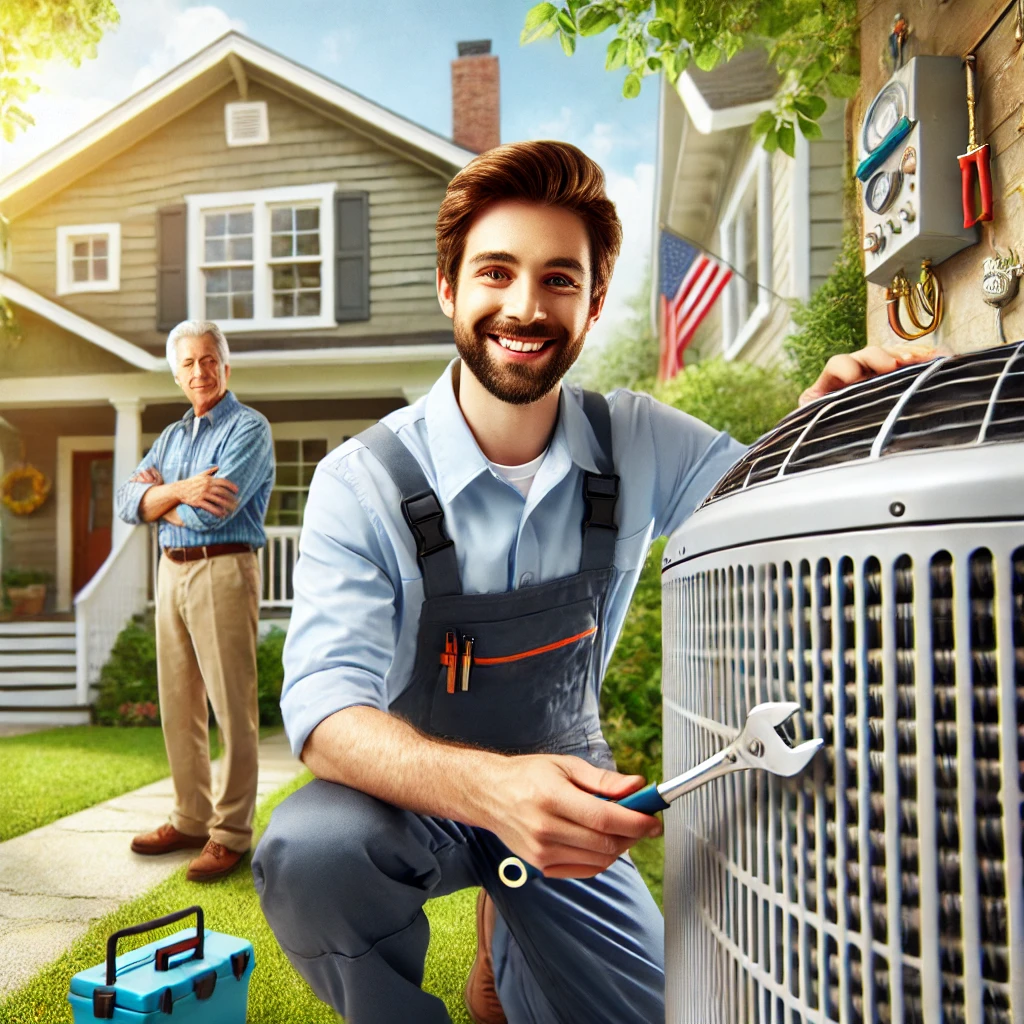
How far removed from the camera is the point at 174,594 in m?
2.62

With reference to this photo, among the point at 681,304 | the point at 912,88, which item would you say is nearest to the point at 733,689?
the point at 912,88

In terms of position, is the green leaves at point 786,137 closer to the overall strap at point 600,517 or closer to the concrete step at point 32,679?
the overall strap at point 600,517

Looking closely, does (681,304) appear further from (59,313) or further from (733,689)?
(733,689)

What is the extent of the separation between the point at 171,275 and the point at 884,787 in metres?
6.32

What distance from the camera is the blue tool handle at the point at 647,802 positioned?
66 cm

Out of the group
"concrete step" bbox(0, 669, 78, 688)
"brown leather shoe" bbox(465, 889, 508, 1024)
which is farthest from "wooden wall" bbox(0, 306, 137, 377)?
"brown leather shoe" bbox(465, 889, 508, 1024)

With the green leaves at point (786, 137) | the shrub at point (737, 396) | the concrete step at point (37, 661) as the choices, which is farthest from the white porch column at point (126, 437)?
the green leaves at point (786, 137)

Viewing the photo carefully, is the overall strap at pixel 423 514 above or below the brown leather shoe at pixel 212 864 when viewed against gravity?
above

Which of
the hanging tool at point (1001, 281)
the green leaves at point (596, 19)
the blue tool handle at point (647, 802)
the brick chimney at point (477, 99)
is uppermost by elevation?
the brick chimney at point (477, 99)

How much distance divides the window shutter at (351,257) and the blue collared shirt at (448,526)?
4.76m

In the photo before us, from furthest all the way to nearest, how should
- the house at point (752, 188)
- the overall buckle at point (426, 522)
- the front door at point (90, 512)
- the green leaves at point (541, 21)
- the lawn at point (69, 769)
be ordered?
the front door at point (90, 512)
the house at point (752, 188)
the lawn at point (69, 769)
the green leaves at point (541, 21)
the overall buckle at point (426, 522)

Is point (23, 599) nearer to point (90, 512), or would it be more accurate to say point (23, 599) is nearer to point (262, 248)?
point (90, 512)

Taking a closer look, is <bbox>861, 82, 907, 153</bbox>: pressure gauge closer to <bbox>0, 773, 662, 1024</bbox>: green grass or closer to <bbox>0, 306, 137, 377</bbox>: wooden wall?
<bbox>0, 773, 662, 1024</bbox>: green grass

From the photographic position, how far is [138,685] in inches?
200
